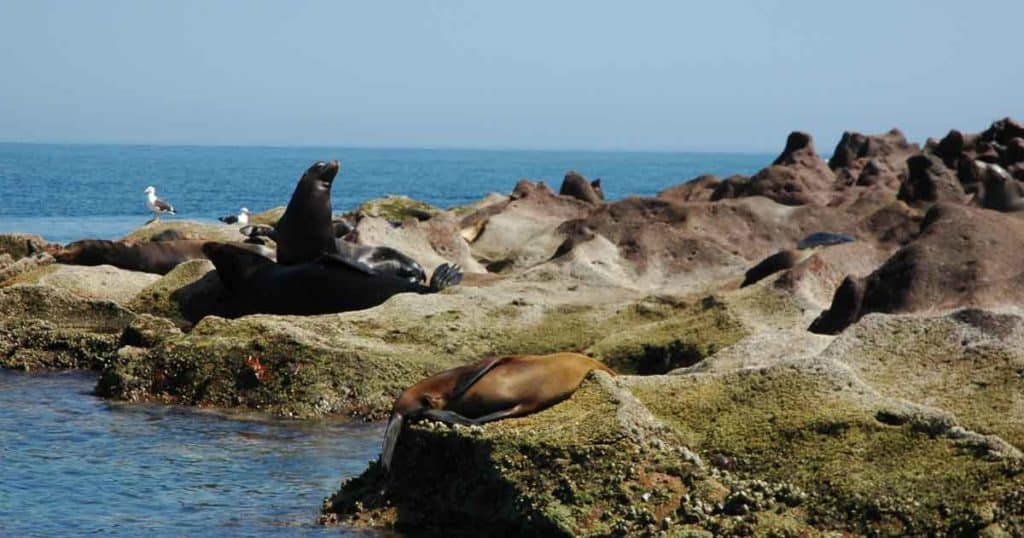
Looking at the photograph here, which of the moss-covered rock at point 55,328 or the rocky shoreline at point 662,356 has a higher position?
the rocky shoreline at point 662,356

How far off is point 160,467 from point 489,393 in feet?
8.76

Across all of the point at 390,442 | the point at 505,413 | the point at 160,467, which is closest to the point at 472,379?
the point at 505,413

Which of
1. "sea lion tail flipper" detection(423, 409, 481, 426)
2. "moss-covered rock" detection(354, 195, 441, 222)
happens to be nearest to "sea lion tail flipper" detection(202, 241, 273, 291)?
"sea lion tail flipper" detection(423, 409, 481, 426)

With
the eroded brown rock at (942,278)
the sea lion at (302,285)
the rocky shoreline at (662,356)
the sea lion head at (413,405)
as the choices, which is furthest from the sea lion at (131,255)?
the sea lion head at (413,405)

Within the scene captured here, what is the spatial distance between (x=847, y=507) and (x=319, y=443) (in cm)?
477

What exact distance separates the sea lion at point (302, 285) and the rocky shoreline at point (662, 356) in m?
0.45

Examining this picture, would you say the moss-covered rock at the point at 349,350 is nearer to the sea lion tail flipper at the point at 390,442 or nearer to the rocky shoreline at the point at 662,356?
the rocky shoreline at the point at 662,356

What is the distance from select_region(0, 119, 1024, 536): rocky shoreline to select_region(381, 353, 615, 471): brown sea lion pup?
19 centimetres

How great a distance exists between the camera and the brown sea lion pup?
868cm

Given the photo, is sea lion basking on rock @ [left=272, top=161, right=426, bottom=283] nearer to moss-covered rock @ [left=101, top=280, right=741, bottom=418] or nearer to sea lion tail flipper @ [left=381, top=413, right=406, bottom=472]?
moss-covered rock @ [left=101, top=280, right=741, bottom=418]

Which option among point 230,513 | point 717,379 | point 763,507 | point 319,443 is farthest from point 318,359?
point 763,507

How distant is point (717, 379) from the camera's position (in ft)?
28.7

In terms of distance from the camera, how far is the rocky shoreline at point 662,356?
24.7 ft

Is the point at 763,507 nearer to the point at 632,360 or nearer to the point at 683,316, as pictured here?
the point at 632,360
